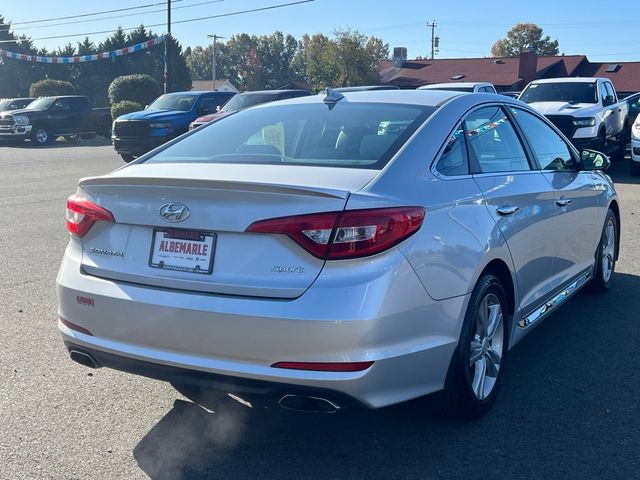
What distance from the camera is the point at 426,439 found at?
150 inches

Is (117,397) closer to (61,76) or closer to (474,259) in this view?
(474,259)

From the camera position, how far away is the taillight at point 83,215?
362 cm

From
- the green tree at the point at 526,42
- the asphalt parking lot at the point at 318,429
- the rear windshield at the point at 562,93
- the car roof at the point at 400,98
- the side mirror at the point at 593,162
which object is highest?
the green tree at the point at 526,42

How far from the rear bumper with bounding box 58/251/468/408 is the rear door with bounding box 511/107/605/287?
1.84 m

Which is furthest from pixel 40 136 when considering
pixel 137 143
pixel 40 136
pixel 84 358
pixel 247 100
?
pixel 84 358

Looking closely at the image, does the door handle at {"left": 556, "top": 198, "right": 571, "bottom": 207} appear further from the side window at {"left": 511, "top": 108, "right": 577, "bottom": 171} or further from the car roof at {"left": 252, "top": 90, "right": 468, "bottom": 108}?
the car roof at {"left": 252, "top": 90, "right": 468, "bottom": 108}

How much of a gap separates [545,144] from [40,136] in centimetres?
2670

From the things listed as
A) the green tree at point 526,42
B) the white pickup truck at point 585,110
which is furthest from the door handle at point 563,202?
the green tree at point 526,42

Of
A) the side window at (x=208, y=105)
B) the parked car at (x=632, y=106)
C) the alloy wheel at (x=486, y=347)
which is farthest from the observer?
the side window at (x=208, y=105)

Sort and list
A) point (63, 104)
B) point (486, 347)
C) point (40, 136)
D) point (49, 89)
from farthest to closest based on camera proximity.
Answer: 1. point (49, 89)
2. point (63, 104)
3. point (40, 136)
4. point (486, 347)

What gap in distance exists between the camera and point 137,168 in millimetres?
3887

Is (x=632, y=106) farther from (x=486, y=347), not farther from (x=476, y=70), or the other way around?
(x=476, y=70)

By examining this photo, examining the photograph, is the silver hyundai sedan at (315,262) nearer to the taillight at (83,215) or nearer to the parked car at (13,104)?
the taillight at (83,215)

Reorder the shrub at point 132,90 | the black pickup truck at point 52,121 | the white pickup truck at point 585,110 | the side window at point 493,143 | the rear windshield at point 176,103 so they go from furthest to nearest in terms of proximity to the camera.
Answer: the shrub at point 132,90 → the black pickup truck at point 52,121 → the rear windshield at point 176,103 → the white pickup truck at point 585,110 → the side window at point 493,143
